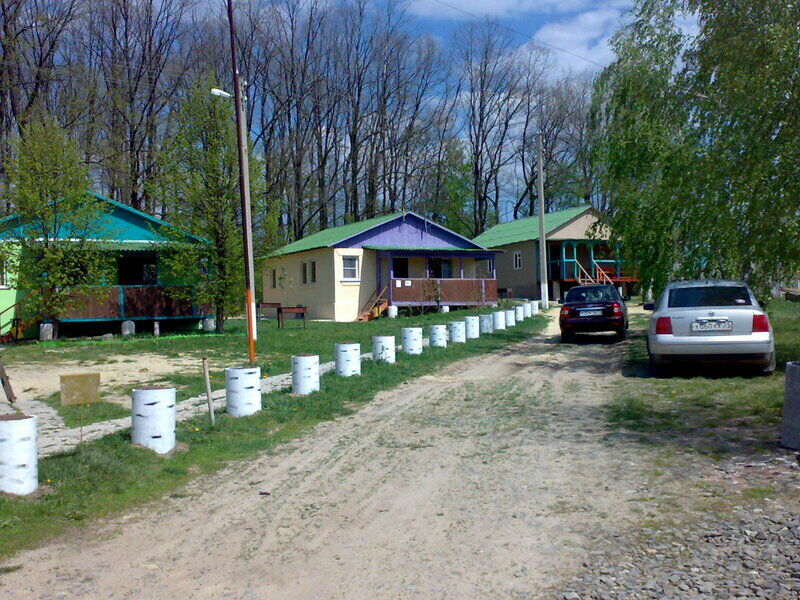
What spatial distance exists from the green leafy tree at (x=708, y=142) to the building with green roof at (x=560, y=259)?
66.4 ft

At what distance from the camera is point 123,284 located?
25281mm

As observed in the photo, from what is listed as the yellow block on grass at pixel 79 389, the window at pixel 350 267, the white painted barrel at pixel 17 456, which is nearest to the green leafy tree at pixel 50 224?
the yellow block on grass at pixel 79 389

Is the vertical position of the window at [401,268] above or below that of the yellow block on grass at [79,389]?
above

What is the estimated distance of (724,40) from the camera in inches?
494

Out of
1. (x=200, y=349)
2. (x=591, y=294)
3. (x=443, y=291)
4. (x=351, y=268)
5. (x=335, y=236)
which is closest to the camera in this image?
(x=200, y=349)

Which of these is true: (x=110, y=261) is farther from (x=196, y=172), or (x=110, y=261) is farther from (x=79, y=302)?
(x=196, y=172)

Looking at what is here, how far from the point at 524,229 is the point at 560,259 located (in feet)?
14.0

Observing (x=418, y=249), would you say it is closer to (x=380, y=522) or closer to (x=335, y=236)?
(x=335, y=236)

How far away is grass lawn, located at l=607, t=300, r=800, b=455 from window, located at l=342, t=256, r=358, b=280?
19.5m

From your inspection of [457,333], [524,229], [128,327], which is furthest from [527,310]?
[524,229]

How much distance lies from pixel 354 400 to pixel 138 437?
12.9 feet

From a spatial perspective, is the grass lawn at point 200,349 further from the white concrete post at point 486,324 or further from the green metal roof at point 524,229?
the green metal roof at point 524,229

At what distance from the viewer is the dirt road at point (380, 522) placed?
13.8ft

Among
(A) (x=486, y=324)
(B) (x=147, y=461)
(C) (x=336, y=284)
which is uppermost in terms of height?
(C) (x=336, y=284)
